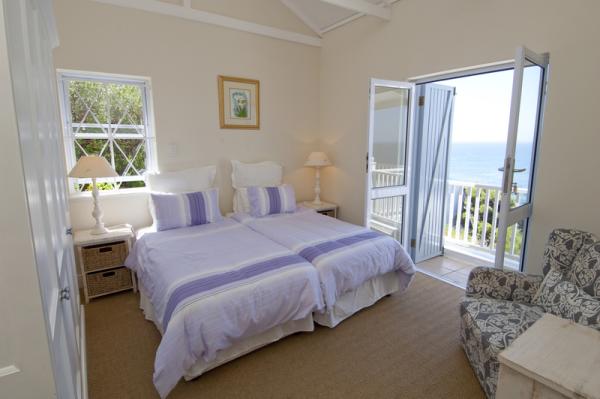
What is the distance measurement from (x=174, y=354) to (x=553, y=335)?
1822 mm

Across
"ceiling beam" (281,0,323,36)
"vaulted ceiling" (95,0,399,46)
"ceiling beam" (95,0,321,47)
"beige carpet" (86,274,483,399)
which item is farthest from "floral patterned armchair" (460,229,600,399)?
"ceiling beam" (281,0,323,36)

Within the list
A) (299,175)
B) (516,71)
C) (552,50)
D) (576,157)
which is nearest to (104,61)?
(299,175)

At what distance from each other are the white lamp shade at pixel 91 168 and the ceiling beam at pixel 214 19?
1.49 metres

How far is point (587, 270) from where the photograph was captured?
1762 millimetres

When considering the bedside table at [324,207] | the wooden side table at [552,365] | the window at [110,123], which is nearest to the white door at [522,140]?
the wooden side table at [552,365]

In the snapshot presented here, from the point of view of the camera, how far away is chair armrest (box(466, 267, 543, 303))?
2035 mm

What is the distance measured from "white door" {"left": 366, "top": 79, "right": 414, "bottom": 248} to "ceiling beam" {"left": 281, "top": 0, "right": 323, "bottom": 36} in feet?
5.17

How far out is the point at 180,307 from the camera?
1799 mm

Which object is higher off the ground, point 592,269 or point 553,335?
point 592,269

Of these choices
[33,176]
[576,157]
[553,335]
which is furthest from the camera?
[576,157]

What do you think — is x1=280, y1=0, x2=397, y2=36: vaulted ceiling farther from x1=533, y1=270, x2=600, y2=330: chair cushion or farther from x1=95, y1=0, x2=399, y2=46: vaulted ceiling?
x1=533, y1=270, x2=600, y2=330: chair cushion

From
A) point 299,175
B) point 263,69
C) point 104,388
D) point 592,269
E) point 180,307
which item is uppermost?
point 263,69

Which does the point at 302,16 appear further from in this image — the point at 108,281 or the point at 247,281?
the point at 108,281

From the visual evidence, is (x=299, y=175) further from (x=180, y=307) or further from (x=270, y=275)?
(x=180, y=307)
